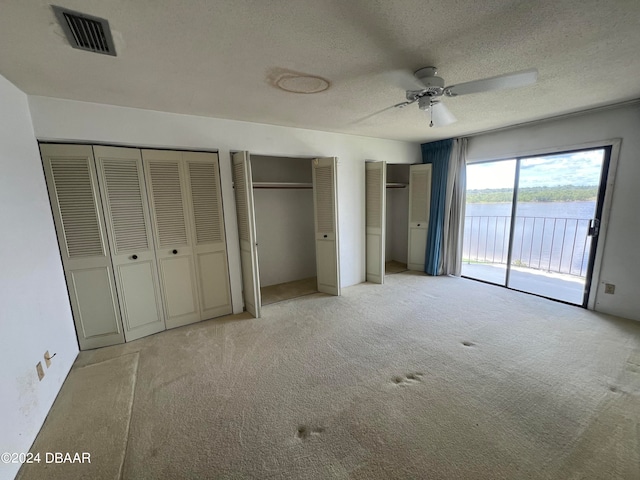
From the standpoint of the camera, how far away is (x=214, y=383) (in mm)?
2100

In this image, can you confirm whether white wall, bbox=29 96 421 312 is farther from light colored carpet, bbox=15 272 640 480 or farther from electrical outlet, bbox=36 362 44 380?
electrical outlet, bbox=36 362 44 380

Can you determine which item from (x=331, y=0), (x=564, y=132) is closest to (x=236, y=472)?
(x=331, y=0)

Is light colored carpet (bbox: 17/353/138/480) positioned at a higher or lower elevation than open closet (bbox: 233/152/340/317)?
lower

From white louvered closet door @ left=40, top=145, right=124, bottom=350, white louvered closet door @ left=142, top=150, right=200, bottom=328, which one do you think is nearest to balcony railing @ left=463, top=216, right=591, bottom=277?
white louvered closet door @ left=142, top=150, right=200, bottom=328

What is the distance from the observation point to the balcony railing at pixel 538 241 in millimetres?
3586

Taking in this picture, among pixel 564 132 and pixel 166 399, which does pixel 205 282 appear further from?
pixel 564 132

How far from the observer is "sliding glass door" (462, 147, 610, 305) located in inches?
128

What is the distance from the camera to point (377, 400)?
1876 mm

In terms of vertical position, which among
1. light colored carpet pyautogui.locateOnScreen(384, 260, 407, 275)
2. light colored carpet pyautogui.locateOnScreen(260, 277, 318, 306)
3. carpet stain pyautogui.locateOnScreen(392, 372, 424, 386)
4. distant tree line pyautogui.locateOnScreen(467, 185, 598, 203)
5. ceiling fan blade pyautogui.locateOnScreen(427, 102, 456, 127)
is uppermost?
ceiling fan blade pyautogui.locateOnScreen(427, 102, 456, 127)

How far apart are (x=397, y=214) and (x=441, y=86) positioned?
3.89 meters

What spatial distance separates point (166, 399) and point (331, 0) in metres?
2.77

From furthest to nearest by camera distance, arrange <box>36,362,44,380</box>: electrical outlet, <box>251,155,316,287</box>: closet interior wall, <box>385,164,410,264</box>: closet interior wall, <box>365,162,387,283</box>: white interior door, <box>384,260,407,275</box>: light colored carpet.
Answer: <box>385,164,410,264</box>: closet interior wall < <box>384,260,407,275</box>: light colored carpet < <box>251,155,316,287</box>: closet interior wall < <box>365,162,387,283</box>: white interior door < <box>36,362,44,380</box>: electrical outlet

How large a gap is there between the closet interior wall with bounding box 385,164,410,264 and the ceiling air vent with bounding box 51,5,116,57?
15.9 feet

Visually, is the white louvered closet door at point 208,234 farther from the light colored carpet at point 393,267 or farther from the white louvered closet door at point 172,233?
the light colored carpet at point 393,267
